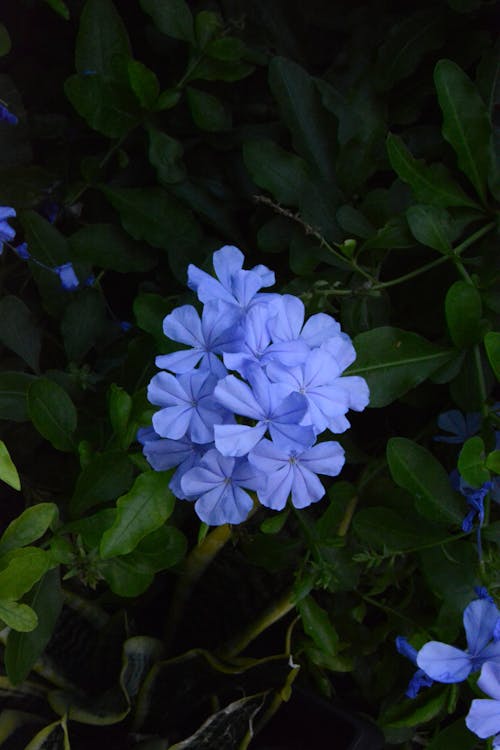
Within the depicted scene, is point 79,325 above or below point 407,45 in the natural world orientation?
below

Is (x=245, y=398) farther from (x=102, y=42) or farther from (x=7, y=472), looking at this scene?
(x=102, y=42)

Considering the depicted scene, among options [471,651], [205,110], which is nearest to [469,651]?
[471,651]

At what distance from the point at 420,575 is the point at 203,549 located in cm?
24

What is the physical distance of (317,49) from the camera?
0.95 meters

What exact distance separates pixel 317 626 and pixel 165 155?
0.48m

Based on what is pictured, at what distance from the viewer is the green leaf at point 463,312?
71cm

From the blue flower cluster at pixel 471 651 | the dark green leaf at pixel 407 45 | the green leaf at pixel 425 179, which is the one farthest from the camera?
the dark green leaf at pixel 407 45

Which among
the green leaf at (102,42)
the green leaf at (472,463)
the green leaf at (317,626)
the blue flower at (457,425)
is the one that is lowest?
the green leaf at (317,626)

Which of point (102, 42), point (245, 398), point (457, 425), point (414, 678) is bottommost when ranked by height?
point (414, 678)

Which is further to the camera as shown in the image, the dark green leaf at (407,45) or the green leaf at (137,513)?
the dark green leaf at (407,45)

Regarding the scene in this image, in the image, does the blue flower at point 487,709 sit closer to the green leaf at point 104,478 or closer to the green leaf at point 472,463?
the green leaf at point 472,463

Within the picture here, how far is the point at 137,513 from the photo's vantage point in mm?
625

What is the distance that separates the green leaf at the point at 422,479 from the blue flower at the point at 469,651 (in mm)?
81

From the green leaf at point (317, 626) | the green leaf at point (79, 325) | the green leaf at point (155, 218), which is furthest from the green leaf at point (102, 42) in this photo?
the green leaf at point (317, 626)
